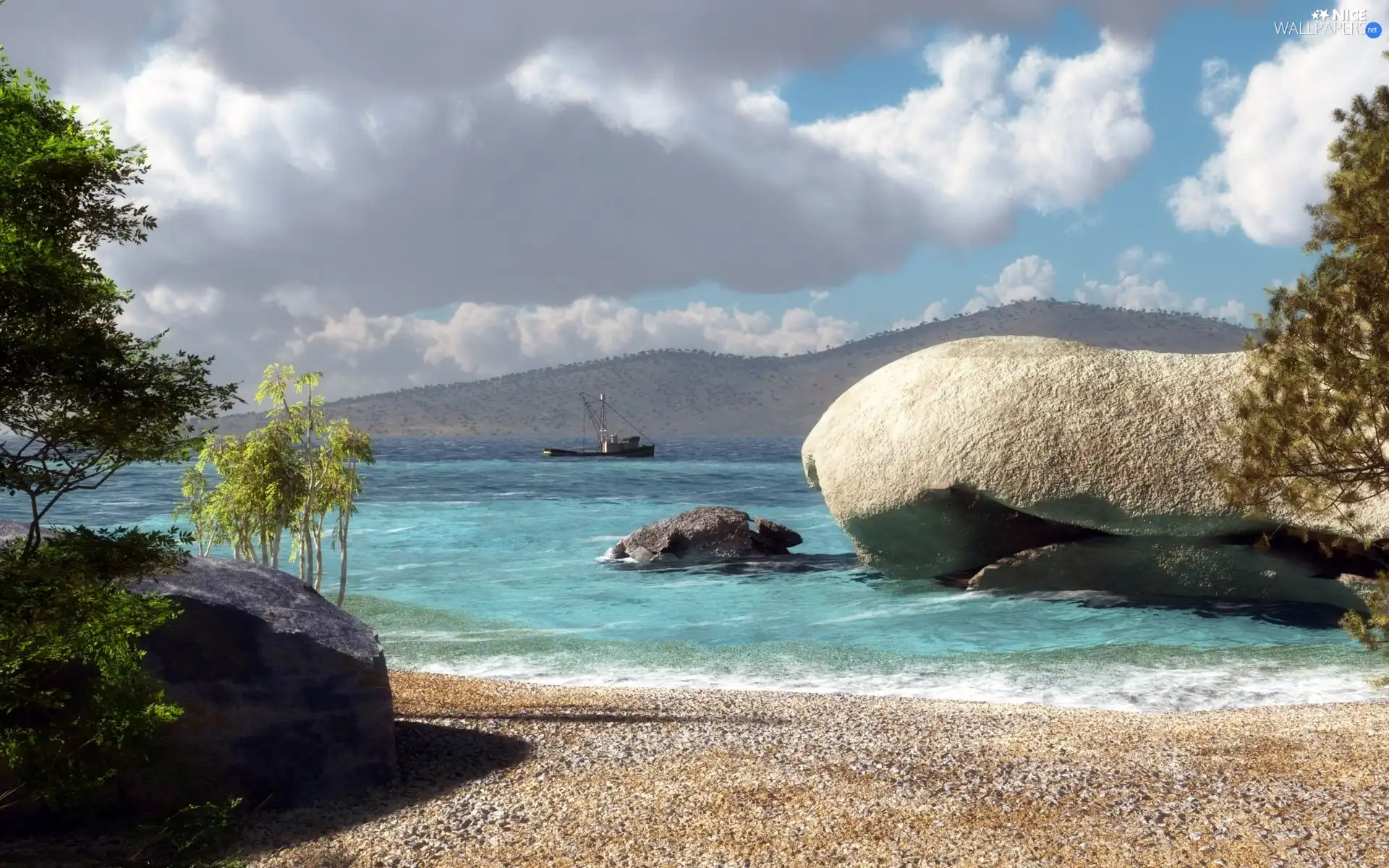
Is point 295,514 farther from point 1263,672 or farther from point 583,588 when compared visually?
point 1263,672

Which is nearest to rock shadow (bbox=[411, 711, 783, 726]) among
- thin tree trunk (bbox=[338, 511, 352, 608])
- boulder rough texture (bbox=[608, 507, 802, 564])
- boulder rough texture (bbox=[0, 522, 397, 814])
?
boulder rough texture (bbox=[0, 522, 397, 814])

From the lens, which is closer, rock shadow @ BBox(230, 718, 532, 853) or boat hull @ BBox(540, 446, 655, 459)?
rock shadow @ BBox(230, 718, 532, 853)

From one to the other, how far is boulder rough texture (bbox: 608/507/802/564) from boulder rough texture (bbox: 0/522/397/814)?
18210 millimetres

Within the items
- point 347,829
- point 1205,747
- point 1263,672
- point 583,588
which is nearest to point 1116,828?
point 1205,747

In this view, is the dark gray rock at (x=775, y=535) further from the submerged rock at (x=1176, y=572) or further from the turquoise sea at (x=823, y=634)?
the submerged rock at (x=1176, y=572)

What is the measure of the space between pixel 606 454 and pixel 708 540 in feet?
262

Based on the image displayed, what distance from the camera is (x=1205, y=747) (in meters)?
8.88

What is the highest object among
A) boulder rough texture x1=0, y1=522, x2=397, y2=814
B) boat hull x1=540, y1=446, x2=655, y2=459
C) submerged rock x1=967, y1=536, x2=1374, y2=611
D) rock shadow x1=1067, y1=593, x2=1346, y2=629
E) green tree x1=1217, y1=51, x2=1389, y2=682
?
green tree x1=1217, y1=51, x2=1389, y2=682

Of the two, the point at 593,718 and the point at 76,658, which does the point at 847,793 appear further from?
the point at 76,658

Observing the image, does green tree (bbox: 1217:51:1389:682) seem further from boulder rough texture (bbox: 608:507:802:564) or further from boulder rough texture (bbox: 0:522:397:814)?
boulder rough texture (bbox: 608:507:802:564)

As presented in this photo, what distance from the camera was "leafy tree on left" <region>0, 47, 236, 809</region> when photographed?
504 centimetres

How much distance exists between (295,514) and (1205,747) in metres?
12.0

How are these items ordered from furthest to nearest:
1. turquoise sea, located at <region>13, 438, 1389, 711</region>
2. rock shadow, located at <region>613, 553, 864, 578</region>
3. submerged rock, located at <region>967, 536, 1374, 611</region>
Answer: rock shadow, located at <region>613, 553, 864, 578</region> < submerged rock, located at <region>967, 536, 1374, 611</region> < turquoise sea, located at <region>13, 438, 1389, 711</region>

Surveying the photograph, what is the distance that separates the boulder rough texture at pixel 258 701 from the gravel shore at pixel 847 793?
284 millimetres
